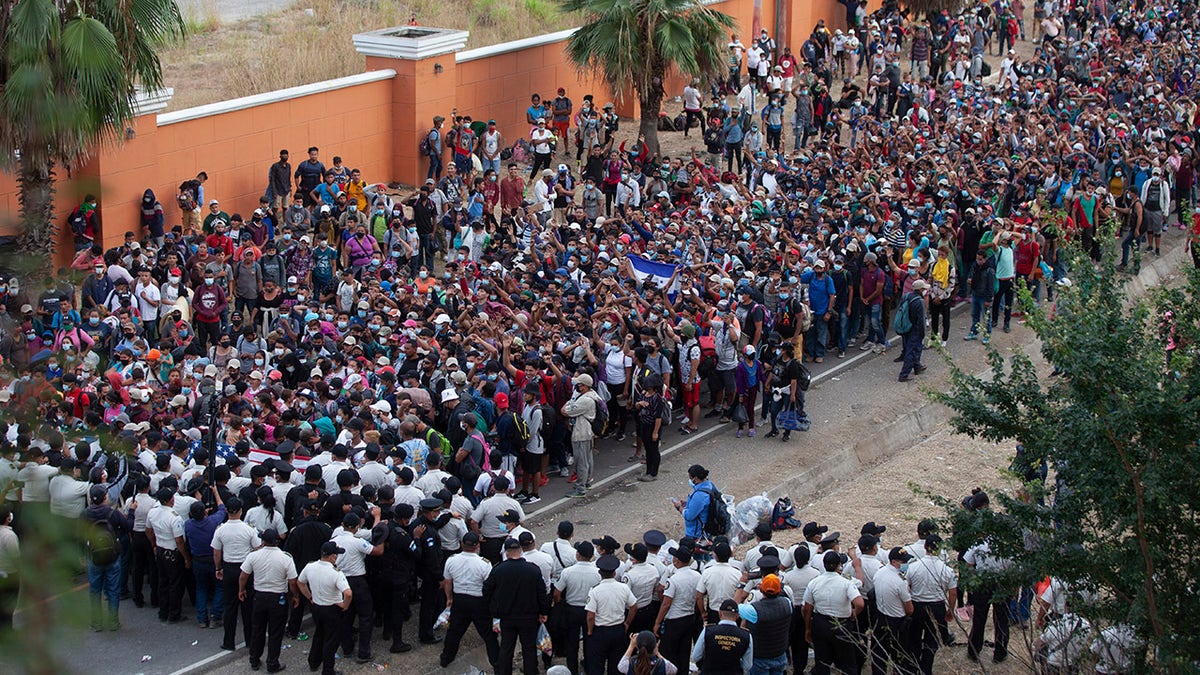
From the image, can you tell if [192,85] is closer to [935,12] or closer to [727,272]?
[727,272]

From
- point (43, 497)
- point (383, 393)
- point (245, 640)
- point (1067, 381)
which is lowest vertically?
point (245, 640)

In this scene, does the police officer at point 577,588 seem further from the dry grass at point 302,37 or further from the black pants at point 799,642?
the dry grass at point 302,37

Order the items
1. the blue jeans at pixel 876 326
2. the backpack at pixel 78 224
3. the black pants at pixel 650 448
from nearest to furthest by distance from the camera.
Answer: the black pants at pixel 650 448, the backpack at pixel 78 224, the blue jeans at pixel 876 326

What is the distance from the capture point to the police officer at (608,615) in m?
11.3

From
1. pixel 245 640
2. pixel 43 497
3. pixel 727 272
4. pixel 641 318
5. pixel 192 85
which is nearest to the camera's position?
pixel 43 497

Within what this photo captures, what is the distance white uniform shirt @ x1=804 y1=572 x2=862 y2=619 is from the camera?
37.0 feet

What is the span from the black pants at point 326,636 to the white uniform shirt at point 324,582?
2.5 inches

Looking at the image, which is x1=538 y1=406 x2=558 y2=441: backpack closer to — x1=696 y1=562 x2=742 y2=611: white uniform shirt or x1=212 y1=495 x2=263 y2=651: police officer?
x1=212 y1=495 x2=263 y2=651: police officer

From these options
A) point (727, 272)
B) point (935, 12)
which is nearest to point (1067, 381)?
point (727, 272)

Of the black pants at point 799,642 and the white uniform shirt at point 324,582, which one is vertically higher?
the white uniform shirt at point 324,582

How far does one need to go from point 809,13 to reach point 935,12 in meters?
3.15

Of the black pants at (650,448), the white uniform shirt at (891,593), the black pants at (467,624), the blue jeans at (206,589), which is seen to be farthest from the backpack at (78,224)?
the white uniform shirt at (891,593)

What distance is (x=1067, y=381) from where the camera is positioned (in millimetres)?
10609

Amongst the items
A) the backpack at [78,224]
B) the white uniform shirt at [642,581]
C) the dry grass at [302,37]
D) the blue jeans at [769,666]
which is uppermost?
the dry grass at [302,37]
